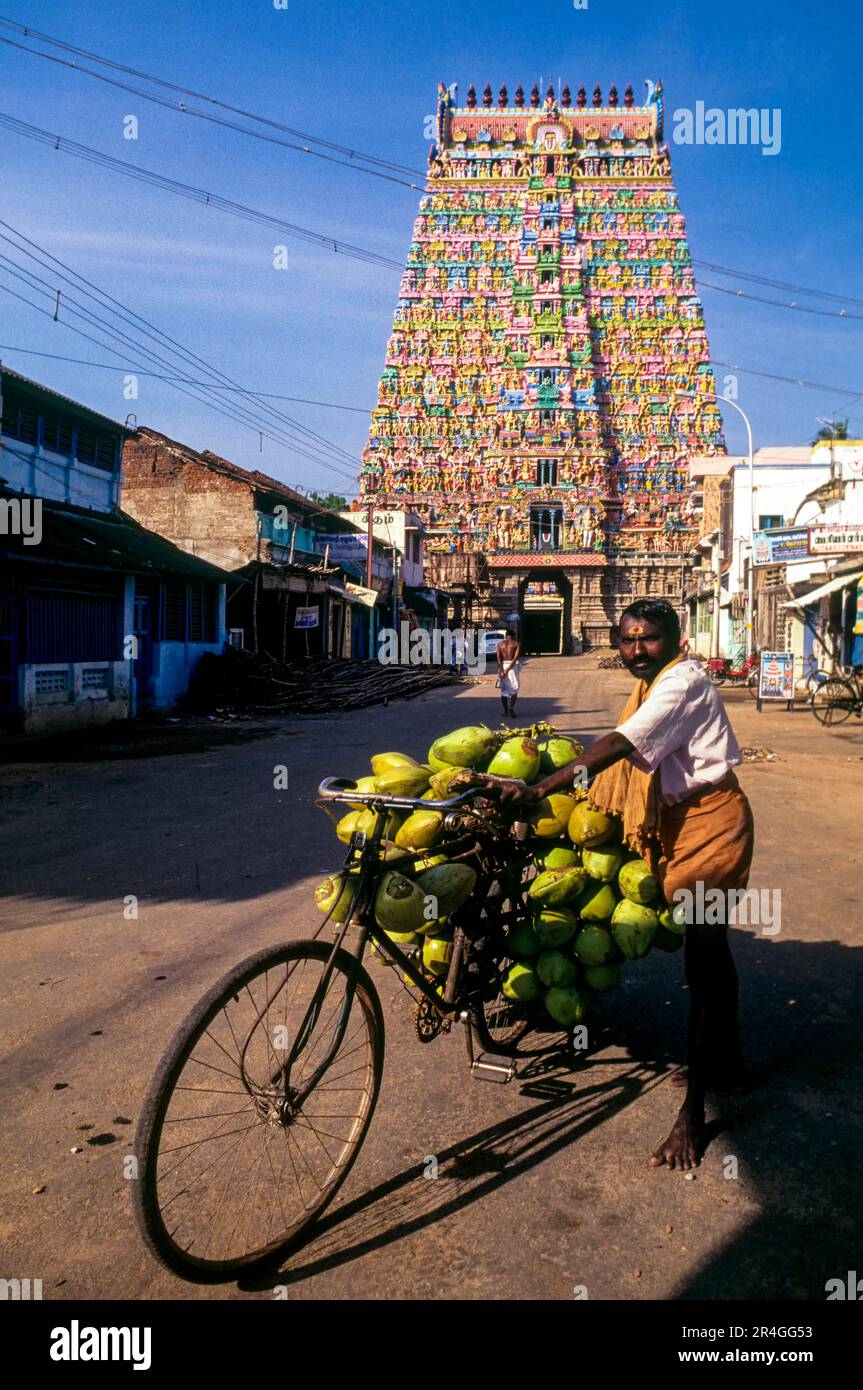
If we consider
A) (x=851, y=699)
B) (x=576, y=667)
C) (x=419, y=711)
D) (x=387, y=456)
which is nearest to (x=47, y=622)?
(x=419, y=711)

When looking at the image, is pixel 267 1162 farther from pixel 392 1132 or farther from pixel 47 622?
pixel 47 622

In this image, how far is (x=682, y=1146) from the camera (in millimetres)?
3285

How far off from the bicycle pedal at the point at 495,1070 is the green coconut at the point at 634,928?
24.4 inches

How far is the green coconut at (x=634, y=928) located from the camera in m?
3.68

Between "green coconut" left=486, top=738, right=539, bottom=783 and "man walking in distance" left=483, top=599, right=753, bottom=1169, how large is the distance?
281 millimetres

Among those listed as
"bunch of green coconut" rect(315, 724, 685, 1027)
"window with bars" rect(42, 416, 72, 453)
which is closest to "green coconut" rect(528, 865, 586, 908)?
"bunch of green coconut" rect(315, 724, 685, 1027)

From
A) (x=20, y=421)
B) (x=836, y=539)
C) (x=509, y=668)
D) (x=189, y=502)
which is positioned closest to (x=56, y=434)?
(x=20, y=421)

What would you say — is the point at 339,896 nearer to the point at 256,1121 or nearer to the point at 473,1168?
the point at 256,1121

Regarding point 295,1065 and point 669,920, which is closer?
point 295,1065

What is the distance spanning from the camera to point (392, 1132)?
3.49 m

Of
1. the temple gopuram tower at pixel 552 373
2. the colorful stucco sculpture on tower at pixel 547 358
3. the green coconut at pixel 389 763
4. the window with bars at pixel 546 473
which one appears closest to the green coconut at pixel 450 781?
the green coconut at pixel 389 763

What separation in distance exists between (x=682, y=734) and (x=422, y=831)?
0.98 metres

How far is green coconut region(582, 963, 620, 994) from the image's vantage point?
379cm

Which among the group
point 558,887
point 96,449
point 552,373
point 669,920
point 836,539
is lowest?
point 669,920
